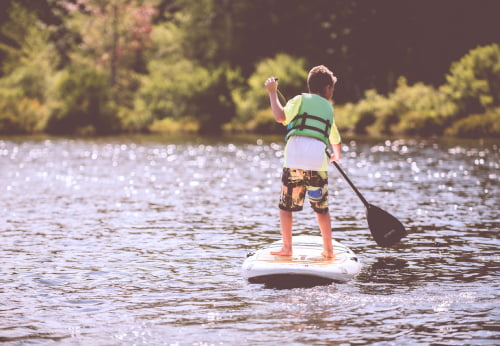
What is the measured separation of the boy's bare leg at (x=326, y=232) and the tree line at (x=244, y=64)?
3856 centimetres

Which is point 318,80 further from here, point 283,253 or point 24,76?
point 24,76

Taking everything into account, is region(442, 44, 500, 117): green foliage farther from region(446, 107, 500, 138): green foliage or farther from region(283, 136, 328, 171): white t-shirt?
region(283, 136, 328, 171): white t-shirt

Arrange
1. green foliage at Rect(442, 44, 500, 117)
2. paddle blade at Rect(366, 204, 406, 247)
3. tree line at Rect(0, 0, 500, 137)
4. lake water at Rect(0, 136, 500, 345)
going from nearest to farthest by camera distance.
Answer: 1. lake water at Rect(0, 136, 500, 345)
2. paddle blade at Rect(366, 204, 406, 247)
3. green foliage at Rect(442, 44, 500, 117)
4. tree line at Rect(0, 0, 500, 137)

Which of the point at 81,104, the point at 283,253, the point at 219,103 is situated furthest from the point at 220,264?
the point at 219,103

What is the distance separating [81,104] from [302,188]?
159ft

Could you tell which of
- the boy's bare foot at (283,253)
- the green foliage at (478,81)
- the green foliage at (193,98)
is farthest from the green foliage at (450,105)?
the boy's bare foot at (283,253)

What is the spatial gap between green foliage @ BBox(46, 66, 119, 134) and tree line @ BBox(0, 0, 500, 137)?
6 cm

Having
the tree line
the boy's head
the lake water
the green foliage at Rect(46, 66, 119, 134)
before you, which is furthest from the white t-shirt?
the green foliage at Rect(46, 66, 119, 134)

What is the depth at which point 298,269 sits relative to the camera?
9.59 meters

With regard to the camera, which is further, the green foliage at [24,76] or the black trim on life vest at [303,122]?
the green foliage at [24,76]

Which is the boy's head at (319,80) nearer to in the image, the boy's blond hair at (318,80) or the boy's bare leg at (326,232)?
the boy's blond hair at (318,80)

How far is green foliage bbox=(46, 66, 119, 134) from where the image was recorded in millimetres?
56719

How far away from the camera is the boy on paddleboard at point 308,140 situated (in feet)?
32.4

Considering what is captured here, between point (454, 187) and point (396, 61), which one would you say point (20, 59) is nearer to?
point (396, 61)
